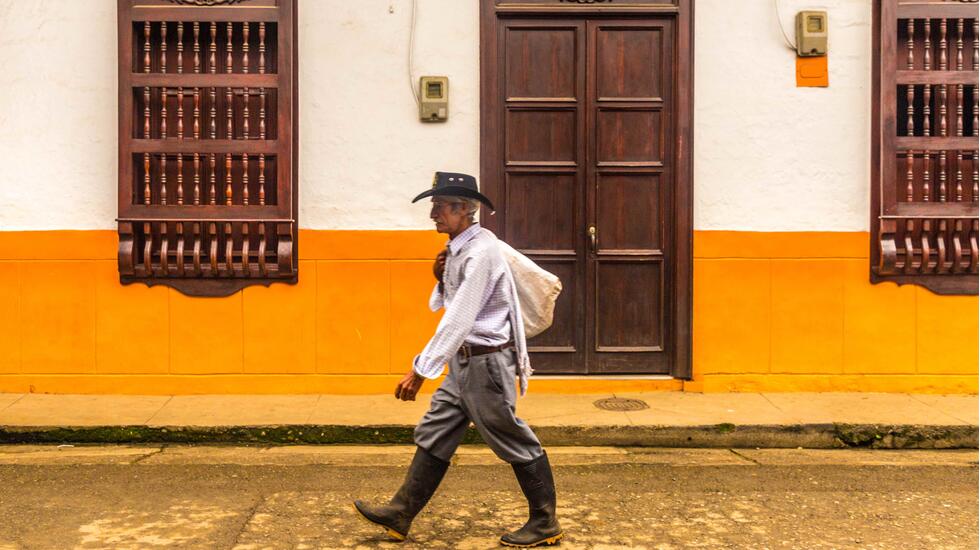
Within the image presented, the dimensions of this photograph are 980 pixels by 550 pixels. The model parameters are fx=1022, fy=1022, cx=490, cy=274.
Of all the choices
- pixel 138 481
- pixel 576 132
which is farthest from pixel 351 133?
pixel 138 481

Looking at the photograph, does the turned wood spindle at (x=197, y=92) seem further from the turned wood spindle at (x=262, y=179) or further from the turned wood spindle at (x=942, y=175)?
the turned wood spindle at (x=942, y=175)

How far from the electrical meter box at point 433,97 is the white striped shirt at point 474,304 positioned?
3.35 meters

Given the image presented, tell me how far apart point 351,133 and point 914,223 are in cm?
450

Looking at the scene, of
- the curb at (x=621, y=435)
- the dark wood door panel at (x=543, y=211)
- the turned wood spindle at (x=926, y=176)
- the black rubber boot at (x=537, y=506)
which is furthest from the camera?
the dark wood door panel at (x=543, y=211)

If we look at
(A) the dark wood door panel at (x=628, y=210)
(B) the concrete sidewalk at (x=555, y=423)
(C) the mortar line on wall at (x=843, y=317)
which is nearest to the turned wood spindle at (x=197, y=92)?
(B) the concrete sidewalk at (x=555, y=423)

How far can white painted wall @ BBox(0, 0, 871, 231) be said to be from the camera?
7.95 metres

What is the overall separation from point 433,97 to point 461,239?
11.4 ft

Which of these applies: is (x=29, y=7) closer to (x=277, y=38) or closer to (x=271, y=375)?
(x=277, y=38)

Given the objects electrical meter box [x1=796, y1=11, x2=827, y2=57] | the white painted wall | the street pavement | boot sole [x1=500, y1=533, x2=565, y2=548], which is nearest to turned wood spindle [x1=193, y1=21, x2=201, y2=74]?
the white painted wall

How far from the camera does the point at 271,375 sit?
317 inches

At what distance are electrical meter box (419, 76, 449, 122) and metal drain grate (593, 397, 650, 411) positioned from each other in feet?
8.26

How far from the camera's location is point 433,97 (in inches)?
312

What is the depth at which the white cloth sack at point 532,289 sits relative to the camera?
4.81 m

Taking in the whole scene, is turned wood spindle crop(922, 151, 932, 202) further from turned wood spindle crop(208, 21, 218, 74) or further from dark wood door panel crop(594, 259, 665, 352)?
turned wood spindle crop(208, 21, 218, 74)
